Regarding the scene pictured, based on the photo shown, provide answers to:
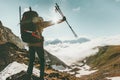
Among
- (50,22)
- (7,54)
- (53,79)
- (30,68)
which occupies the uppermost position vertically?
(7,54)

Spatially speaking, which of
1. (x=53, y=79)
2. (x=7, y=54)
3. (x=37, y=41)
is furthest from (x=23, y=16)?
(x=7, y=54)

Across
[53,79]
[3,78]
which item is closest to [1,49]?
[53,79]

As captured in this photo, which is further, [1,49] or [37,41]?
[1,49]

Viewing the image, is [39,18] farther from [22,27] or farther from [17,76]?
[17,76]

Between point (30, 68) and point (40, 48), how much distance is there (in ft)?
5.54

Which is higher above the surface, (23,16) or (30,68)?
(23,16)

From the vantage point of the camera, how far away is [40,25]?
14.8 m

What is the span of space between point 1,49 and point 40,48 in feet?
91.5

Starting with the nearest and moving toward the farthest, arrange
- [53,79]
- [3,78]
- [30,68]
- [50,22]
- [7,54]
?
[50,22] → [30,68] → [3,78] → [53,79] → [7,54]

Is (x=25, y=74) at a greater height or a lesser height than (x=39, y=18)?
lesser

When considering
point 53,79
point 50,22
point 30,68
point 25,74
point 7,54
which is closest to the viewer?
point 50,22

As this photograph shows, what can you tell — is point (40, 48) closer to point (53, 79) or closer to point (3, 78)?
point (3, 78)

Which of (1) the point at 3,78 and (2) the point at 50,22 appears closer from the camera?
(2) the point at 50,22

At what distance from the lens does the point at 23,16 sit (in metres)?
15.1
